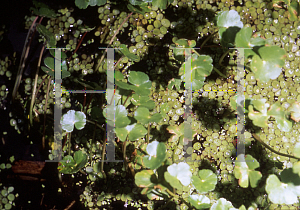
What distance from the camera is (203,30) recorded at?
118 cm

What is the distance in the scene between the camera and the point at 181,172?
84 cm

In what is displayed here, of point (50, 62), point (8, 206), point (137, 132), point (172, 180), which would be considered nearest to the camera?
point (172, 180)

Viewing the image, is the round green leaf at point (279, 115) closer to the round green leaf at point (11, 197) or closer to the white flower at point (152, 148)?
the white flower at point (152, 148)

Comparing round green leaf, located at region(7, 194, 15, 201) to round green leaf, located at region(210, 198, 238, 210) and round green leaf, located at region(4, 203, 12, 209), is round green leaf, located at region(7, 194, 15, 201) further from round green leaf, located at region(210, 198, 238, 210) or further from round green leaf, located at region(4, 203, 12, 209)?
round green leaf, located at region(210, 198, 238, 210)

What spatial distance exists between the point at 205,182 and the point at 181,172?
0.15 m

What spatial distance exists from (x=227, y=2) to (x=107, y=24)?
689 millimetres

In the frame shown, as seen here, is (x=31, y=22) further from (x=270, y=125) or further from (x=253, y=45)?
(x=270, y=125)

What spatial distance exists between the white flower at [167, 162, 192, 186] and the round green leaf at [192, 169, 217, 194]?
0.24ft

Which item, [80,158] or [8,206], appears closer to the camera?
[80,158]

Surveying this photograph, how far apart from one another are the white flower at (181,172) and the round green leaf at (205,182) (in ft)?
0.24

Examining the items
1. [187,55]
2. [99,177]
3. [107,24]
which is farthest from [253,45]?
[99,177]

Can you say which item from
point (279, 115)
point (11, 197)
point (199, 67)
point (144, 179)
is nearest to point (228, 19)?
point (199, 67)

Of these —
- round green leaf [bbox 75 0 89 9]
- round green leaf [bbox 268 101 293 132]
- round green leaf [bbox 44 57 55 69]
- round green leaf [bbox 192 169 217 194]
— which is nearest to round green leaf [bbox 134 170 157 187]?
round green leaf [bbox 192 169 217 194]

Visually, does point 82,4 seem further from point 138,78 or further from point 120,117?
point 120,117
